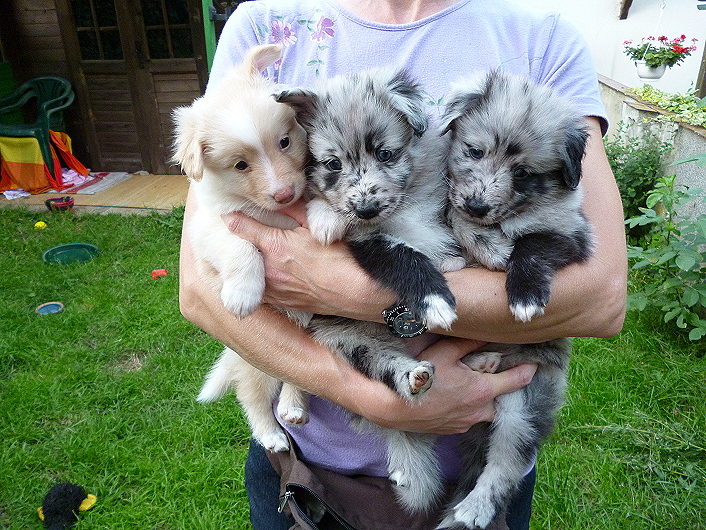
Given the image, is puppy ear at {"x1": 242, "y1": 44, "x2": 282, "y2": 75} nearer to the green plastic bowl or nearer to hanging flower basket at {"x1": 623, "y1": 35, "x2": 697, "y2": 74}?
the green plastic bowl

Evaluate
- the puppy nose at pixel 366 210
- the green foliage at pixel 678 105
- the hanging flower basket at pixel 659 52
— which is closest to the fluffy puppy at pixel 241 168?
the puppy nose at pixel 366 210

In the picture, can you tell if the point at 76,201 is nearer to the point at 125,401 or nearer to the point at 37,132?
the point at 37,132

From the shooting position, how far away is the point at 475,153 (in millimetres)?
1668

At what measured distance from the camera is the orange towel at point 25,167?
7.64 metres

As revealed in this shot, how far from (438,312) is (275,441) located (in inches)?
31.8

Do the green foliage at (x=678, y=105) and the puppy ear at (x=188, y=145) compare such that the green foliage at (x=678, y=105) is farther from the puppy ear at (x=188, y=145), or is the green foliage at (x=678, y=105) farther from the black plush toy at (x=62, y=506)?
the black plush toy at (x=62, y=506)

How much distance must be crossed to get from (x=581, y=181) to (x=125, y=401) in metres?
3.21

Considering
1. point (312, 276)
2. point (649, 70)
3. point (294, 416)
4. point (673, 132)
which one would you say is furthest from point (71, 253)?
point (649, 70)

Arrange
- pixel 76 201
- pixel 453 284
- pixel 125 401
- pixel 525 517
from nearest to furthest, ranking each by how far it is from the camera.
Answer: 1. pixel 453 284
2. pixel 525 517
3. pixel 125 401
4. pixel 76 201

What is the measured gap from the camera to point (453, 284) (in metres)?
1.50

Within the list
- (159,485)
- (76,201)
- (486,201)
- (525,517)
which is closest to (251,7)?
(486,201)

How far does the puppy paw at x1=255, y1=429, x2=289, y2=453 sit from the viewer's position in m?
1.85

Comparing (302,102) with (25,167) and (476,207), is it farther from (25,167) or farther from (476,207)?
(25,167)

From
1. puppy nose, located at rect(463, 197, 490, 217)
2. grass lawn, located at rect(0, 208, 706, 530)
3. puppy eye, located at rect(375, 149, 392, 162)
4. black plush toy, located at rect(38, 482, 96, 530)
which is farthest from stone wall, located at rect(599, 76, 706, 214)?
black plush toy, located at rect(38, 482, 96, 530)
